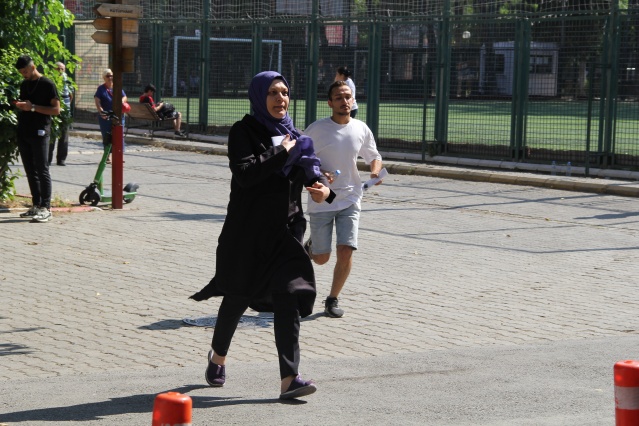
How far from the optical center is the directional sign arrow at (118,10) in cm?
1420

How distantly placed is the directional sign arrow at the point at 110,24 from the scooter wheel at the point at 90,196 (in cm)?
216

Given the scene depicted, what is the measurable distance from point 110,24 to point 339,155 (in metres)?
6.68

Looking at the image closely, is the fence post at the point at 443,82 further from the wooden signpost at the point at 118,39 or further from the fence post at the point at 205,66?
the wooden signpost at the point at 118,39

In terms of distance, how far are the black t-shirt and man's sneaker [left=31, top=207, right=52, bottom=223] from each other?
3.07ft

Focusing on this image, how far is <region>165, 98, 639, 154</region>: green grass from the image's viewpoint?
19.6 metres

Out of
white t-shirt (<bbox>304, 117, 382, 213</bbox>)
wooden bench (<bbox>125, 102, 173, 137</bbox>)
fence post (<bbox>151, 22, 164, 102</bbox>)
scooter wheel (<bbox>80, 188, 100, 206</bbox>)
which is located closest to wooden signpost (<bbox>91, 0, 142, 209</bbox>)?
scooter wheel (<bbox>80, 188, 100, 206</bbox>)

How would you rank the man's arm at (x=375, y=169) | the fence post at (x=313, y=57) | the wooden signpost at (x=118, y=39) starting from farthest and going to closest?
the fence post at (x=313, y=57), the wooden signpost at (x=118, y=39), the man's arm at (x=375, y=169)

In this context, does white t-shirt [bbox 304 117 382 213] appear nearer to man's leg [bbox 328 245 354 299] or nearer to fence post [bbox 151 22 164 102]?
man's leg [bbox 328 245 354 299]

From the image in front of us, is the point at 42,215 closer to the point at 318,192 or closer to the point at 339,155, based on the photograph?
the point at 339,155

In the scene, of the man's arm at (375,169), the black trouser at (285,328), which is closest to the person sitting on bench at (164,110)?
the man's arm at (375,169)

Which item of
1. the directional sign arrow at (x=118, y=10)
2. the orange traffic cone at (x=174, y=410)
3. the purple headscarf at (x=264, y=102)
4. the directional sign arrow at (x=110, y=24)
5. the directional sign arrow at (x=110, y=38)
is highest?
the directional sign arrow at (x=118, y=10)

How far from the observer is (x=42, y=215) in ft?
45.1

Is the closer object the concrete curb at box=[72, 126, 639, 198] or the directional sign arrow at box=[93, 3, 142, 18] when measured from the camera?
the directional sign arrow at box=[93, 3, 142, 18]

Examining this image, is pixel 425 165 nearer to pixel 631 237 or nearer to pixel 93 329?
pixel 631 237
